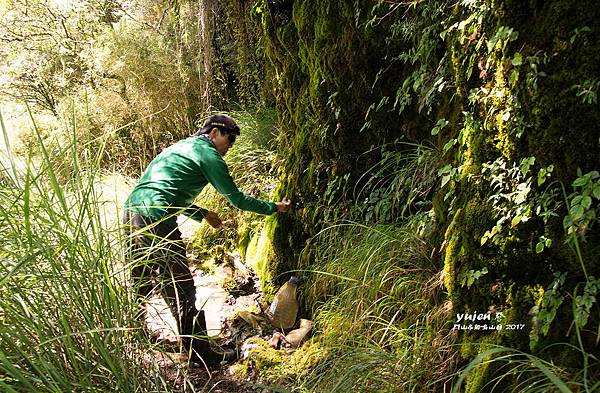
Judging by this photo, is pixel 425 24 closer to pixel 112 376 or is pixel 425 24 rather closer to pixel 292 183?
pixel 292 183

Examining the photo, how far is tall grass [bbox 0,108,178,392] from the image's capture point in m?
1.50

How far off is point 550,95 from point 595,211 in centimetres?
40

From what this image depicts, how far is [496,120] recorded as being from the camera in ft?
5.88

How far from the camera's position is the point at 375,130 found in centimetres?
317

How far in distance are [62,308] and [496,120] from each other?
1.66 meters

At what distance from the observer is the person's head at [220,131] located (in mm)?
3445

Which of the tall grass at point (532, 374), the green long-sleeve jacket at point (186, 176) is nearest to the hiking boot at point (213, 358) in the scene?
the green long-sleeve jacket at point (186, 176)

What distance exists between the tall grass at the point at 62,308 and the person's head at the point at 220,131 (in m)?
1.62

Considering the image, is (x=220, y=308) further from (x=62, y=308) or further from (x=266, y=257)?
(x=62, y=308)

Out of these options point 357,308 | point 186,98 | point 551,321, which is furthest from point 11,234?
point 186,98

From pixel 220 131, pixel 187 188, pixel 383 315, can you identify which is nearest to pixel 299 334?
pixel 383 315

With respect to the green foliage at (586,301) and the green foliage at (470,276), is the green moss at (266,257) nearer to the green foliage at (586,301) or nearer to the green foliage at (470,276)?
the green foliage at (470,276)

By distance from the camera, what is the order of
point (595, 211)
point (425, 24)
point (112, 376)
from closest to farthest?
point (595, 211), point (112, 376), point (425, 24)

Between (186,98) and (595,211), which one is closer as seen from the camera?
(595,211)
